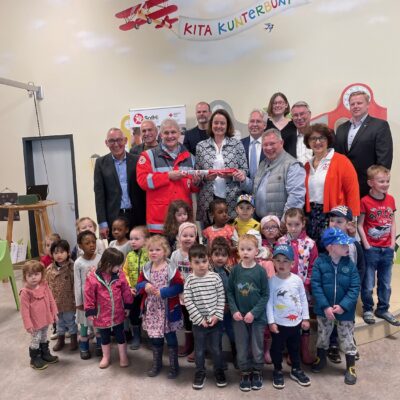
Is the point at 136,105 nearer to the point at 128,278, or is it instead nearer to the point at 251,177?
the point at 251,177

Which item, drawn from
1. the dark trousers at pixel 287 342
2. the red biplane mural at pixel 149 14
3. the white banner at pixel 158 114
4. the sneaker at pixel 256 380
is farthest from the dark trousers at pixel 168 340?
the red biplane mural at pixel 149 14

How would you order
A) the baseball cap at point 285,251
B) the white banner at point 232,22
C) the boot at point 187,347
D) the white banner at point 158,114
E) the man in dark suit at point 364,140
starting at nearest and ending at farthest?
the baseball cap at point 285,251
the boot at point 187,347
the man in dark suit at point 364,140
the white banner at point 232,22
the white banner at point 158,114

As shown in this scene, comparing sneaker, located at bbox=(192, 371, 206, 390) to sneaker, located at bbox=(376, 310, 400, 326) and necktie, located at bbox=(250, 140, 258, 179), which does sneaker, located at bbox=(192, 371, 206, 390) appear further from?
necktie, located at bbox=(250, 140, 258, 179)

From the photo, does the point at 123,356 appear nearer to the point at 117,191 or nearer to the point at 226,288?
the point at 226,288

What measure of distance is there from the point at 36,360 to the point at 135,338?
762 mm

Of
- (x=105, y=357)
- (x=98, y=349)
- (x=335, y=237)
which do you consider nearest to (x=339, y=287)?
(x=335, y=237)

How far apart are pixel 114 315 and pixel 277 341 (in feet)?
3.80

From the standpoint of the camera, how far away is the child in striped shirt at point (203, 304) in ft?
7.88

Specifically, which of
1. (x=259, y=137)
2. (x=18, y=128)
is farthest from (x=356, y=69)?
(x=18, y=128)

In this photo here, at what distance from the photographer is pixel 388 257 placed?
9.83ft

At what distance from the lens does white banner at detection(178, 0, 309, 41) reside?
→ 4980 millimetres

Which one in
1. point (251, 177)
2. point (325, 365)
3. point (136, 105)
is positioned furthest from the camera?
point (136, 105)

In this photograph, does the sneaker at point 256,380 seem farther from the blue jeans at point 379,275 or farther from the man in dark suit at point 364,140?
the man in dark suit at point 364,140

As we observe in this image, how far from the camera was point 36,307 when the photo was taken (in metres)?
2.75
